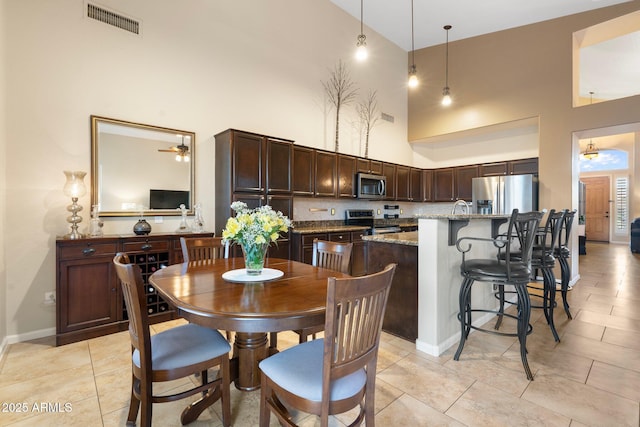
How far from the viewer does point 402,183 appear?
621 cm

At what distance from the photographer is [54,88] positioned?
280 cm

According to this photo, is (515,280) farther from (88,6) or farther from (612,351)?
(88,6)

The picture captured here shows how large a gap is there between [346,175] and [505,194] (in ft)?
9.16

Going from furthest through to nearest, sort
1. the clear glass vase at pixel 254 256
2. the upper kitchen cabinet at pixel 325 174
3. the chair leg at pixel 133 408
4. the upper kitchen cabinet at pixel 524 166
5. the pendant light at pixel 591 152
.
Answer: the pendant light at pixel 591 152, the upper kitchen cabinet at pixel 524 166, the upper kitchen cabinet at pixel 325 174, the clear glass vase at pixel 254 256, the chair leg at pixel 133 408

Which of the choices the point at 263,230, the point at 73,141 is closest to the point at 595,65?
the point at 263,230

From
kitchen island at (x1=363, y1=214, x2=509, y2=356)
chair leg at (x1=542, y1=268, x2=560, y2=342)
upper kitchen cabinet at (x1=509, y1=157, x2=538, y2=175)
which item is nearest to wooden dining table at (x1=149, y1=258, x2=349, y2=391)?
kitchen island at (x1=363, y1=214, x2=509, y2=356)

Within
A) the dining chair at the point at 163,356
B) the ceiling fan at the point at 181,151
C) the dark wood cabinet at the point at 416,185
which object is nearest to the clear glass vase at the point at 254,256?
the dining chair at the point at 163,356

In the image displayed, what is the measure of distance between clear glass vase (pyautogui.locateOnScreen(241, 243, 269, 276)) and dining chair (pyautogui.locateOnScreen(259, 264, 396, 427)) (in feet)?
1.95

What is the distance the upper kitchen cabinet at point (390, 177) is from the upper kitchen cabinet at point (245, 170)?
2.52 meters

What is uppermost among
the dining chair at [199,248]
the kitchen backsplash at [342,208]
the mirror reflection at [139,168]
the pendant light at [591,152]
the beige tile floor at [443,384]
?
the pendant light at [591,152]

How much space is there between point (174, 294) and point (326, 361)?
2.70 feet

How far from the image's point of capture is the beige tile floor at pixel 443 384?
1.68 metres

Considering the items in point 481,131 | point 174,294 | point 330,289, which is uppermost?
point 481,131

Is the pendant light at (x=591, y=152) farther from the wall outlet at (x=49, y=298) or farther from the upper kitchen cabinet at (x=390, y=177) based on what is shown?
the wall outlet at (x=49, y=298)
